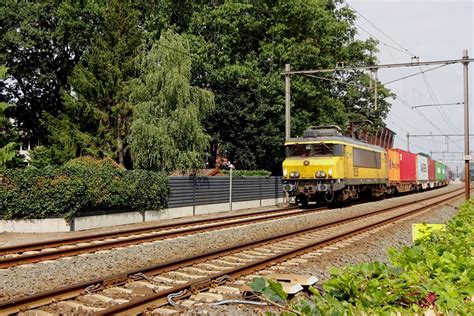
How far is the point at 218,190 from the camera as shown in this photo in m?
25.8

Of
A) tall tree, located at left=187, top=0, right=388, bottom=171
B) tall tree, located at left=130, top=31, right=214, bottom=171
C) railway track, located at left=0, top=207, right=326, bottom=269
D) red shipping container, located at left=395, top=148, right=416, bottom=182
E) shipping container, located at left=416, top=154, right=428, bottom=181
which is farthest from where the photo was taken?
shipping container, located at left=416, top=154, right=428, bottom=181

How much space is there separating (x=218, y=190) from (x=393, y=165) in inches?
651

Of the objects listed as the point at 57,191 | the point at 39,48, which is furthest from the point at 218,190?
the point at 39,48

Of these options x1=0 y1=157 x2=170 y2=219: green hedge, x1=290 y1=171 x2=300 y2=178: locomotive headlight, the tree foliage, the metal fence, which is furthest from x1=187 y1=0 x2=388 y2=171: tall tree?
x1=0 y1=157 x2=170 y2=219: green hedge

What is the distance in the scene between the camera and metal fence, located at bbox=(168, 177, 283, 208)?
22797 mm

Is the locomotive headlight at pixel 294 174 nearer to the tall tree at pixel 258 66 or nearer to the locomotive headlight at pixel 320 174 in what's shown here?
the locomotive headlight at pixel 320 174

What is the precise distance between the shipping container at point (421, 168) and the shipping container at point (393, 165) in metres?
9.97

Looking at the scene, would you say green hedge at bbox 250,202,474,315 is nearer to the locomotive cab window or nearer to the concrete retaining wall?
the concrete retaining wall

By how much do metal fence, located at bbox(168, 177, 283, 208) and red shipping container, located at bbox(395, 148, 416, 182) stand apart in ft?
43.4

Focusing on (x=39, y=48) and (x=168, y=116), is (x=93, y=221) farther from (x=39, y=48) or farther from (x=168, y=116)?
(x=39, y=48)

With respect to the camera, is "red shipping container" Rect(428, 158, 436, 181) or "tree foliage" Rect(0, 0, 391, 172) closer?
"tree foliage" Rect(0, 0, 391, 172)

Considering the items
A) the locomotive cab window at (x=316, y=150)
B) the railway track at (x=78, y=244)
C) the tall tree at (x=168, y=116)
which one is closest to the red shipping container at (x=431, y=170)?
the locomotive cab window at (x=316, y=150)

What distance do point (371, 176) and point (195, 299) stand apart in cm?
2354

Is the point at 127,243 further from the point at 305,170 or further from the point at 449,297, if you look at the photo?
the point at 305,170
